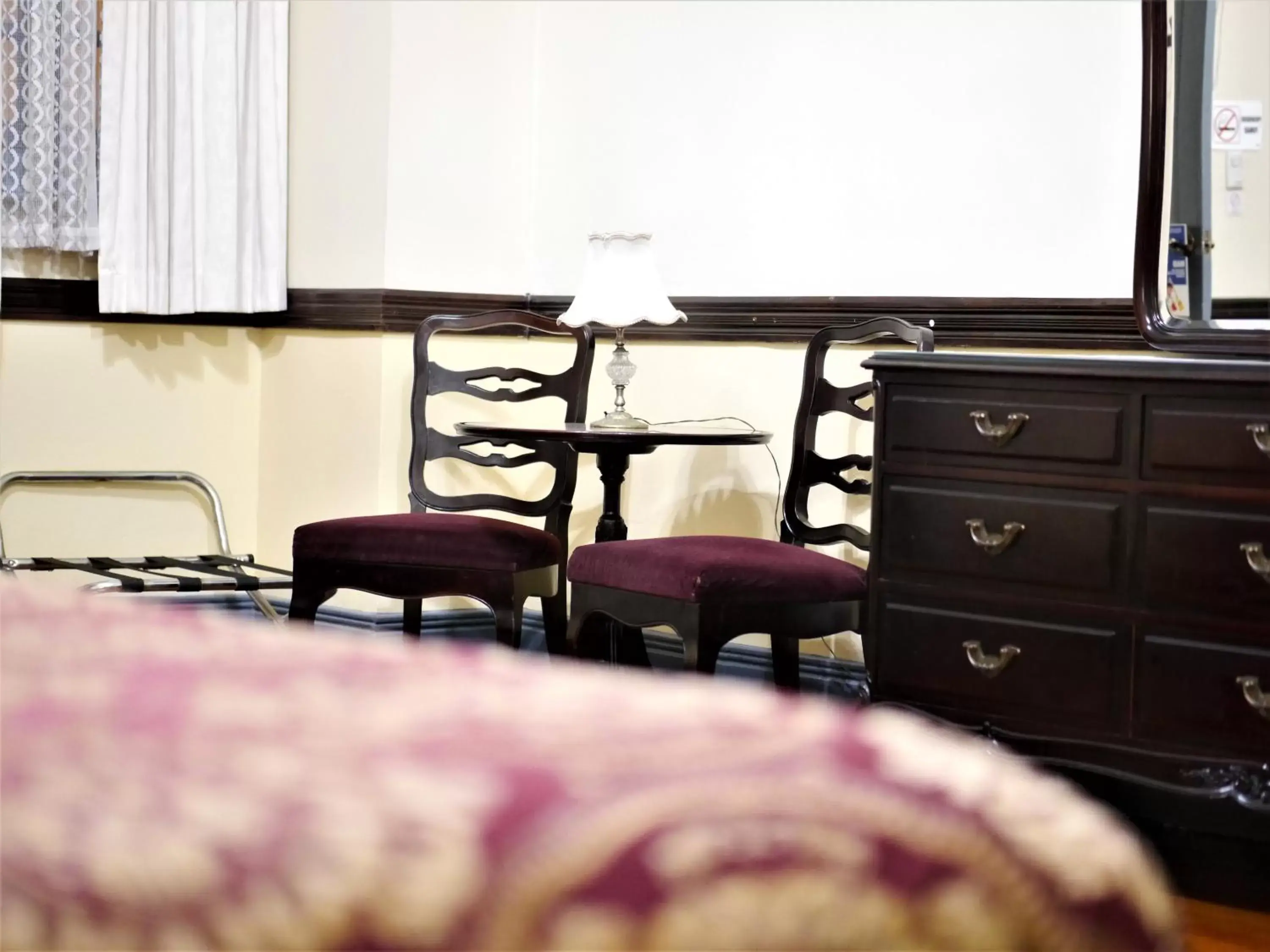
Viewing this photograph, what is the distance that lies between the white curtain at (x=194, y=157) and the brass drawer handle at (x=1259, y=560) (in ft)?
9.71

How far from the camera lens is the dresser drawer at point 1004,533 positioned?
2643mm

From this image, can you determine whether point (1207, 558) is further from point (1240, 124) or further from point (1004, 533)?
point (1240, 124)

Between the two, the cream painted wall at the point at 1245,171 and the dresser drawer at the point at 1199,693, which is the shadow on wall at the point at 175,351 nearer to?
the cream painted wall at the point at 1245,171

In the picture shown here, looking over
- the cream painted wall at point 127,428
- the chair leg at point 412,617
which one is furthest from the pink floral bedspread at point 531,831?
the cream painted wall at point 127,428


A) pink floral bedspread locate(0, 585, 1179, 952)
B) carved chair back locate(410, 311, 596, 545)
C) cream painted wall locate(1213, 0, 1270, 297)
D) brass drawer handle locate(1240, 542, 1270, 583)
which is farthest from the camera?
carved chair back locate(410, 311, 596, 545)

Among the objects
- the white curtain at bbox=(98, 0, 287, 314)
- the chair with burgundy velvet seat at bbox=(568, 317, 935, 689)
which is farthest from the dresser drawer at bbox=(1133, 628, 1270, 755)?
the white curtain at bbox=(98, 0, 287, 314)

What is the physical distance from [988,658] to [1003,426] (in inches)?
16.5

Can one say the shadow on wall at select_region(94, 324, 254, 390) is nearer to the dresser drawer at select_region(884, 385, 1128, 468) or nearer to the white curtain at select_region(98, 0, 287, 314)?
the white curtain at select_region(98, 0, 287, 314)

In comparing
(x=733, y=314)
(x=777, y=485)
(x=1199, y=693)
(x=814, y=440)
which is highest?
(x=733, y=314)

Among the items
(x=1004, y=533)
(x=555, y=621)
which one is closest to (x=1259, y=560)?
(x=1004, y=533)

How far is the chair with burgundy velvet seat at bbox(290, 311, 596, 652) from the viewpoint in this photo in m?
3.68

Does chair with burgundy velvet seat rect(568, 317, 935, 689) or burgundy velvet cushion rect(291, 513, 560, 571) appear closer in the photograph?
chair with burgundy velvet seat rect(568, 317, 935, 689)

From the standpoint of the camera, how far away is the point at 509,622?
144 inches

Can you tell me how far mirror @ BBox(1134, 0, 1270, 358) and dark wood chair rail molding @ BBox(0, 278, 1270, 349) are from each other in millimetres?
65
